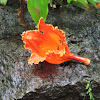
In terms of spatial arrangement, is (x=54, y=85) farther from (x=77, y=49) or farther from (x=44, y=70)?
(x=77, y=49)

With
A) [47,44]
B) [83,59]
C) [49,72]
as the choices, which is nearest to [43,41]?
[47,44]

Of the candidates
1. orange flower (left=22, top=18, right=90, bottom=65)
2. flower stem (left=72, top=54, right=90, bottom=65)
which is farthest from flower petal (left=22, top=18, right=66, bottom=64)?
flower stem (left=72, top=54, right=90, bottom=65)

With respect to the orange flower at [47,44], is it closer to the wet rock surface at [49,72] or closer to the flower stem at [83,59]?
the flower stem at [83,59]

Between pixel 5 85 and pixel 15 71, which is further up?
pixel 15 71

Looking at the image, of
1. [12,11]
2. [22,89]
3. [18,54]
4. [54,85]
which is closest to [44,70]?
[54,85]

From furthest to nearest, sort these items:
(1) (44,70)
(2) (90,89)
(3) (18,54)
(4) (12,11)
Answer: (4) (12,11), (3) (18,54), (1) (44,70), (2) (90,89)

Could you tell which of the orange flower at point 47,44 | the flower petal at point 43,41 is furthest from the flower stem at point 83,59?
the flower petal at point 43,41
